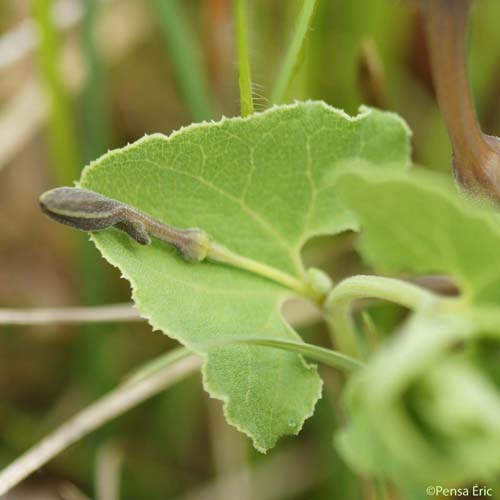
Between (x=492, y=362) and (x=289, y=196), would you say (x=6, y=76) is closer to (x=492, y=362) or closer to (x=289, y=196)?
(x=289, y=196)

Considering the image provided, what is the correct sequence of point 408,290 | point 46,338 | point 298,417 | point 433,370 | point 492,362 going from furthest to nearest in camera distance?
point 46,338, point 298,417, point 408,290, point 492,362, point 433,370

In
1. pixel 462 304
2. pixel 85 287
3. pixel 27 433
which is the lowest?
pixel 27 433

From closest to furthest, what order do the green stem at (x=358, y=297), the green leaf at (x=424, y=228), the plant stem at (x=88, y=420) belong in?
1. the green leaf at (x=424, y=228)
2. the green stem at (x=358, y=297)
3. the plant stem at (x=88, y=420)

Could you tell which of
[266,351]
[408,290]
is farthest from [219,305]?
[408,290]

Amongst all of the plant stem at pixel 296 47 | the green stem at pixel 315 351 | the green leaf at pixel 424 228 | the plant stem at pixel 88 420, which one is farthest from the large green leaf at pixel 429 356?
the plant stem at pixel 88 420

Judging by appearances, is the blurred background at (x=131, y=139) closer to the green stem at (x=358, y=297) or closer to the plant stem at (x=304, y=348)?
the green stem at (x=358, y=297)

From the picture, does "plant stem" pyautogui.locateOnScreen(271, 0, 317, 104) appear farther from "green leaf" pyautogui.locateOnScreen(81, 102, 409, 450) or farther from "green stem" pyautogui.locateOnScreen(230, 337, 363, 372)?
"green stem" pyautogui.locateOnScreen(230, 337, 363, 372)
